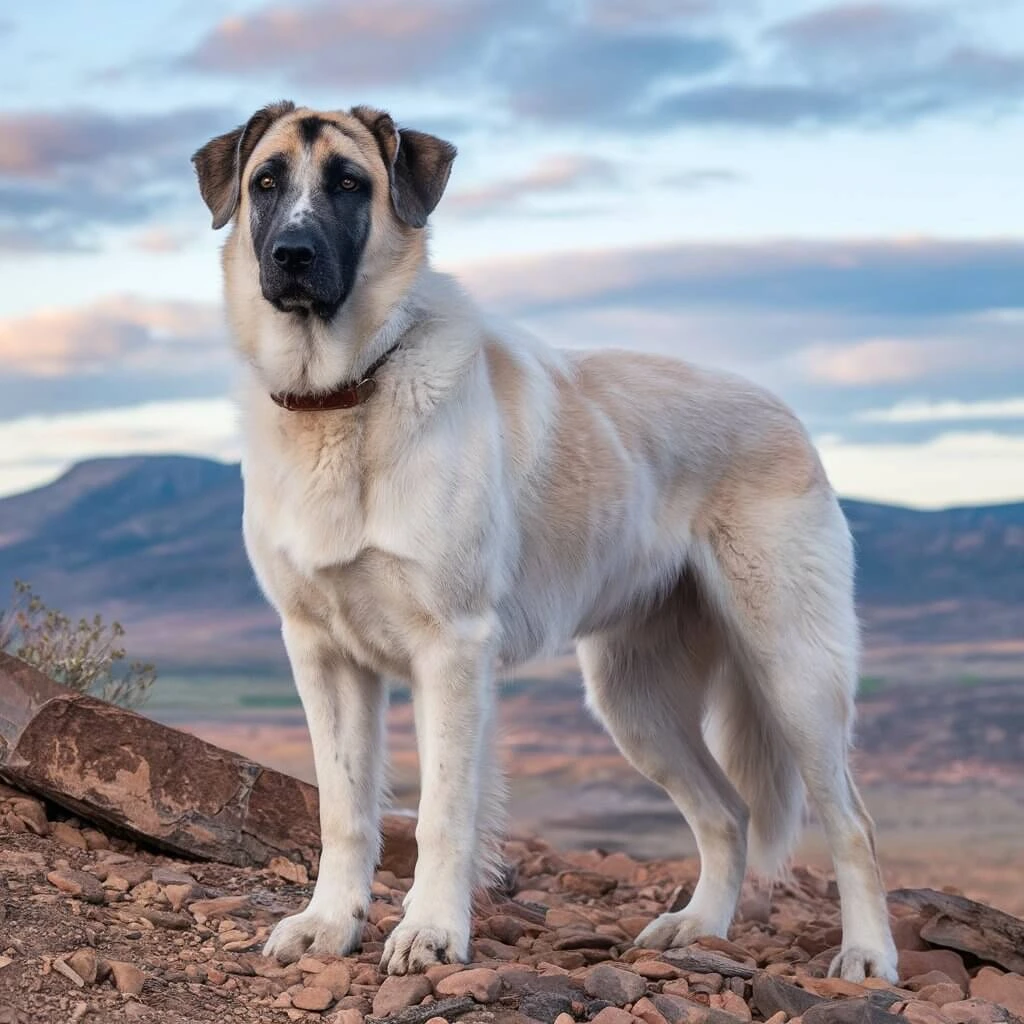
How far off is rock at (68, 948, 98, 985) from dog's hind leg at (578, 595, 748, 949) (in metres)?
2.41

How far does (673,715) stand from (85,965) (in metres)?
2.60

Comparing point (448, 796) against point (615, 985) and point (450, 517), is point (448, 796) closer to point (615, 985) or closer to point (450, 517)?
point (615, 985)

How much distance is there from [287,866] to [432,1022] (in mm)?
1797

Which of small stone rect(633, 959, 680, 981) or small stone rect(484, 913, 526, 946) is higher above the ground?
small stone rect(633, 959, 680, 981)

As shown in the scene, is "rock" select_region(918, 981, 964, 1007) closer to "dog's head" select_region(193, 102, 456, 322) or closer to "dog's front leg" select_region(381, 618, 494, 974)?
"dog's front leg" select_region(381, 618, 494, 974)

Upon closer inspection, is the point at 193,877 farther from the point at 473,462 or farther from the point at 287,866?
the point at 473,462

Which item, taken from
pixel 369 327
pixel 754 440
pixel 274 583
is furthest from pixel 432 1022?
pixel 754 440

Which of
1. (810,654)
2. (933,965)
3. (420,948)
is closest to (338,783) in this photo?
(420,948)

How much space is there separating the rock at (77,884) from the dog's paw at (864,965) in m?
2.61

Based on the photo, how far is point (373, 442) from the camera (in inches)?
186

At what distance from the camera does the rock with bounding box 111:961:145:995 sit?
14.2ft

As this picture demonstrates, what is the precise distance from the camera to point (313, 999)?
442 cm

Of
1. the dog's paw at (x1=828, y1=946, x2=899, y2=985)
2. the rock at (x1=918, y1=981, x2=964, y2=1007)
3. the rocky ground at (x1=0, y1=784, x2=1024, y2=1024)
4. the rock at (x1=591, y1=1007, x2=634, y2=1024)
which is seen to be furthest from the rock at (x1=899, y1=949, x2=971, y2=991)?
the rock at (x1=591, y1=1007, x2=634, y2=1024)


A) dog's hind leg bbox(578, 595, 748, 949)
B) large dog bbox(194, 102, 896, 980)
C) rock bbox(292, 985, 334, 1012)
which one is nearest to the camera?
rock bbox(292, 985, 334, 1012)
